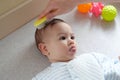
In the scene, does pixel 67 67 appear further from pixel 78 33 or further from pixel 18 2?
pixel 18 2

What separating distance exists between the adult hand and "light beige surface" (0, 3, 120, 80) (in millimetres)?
332

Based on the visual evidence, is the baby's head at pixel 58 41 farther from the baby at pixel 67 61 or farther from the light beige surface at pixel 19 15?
the light beige surface at pixel 19 15

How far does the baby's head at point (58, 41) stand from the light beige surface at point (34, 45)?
0.21 m

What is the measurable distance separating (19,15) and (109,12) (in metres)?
0.54

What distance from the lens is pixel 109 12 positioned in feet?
5.09

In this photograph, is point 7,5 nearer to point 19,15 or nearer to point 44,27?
point 19,15

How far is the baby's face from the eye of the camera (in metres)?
1.13

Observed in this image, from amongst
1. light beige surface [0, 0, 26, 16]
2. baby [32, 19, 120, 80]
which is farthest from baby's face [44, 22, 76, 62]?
light beige surface [0, 0, 26, 16]

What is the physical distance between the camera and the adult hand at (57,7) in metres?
1.08

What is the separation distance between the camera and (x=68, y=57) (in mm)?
1142

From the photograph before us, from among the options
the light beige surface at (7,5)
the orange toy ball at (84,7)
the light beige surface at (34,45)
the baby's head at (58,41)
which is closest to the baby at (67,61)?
the baby's head at (58,41)

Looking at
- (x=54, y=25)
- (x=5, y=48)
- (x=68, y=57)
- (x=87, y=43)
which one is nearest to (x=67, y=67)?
(x=68, y=57)

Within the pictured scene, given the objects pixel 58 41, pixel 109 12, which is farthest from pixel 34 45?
pixel 109 12

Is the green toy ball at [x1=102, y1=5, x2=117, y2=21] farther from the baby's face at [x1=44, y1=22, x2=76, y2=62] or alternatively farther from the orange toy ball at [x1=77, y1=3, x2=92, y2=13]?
the baby's face at [x1=44, y1=22, x2=76, y2=62]
